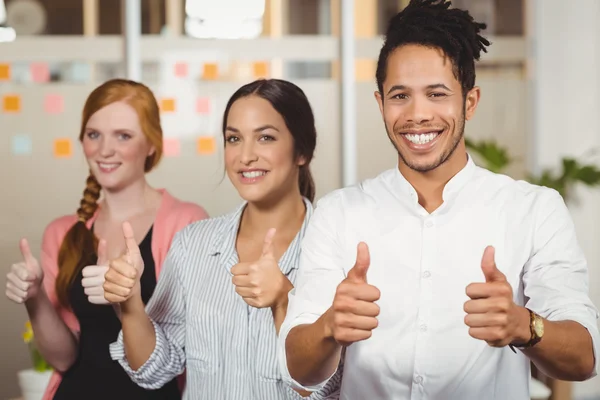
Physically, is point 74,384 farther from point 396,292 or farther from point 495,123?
point 495,123

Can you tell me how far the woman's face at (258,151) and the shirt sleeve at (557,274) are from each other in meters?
0.73

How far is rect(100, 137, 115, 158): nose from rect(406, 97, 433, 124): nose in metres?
1.18

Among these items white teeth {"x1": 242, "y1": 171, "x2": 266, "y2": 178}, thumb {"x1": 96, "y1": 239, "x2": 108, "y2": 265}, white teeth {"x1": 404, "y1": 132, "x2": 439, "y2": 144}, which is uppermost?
white teeth {"x1": 404, "y1": 132, "x2": 439, "y2": 144}

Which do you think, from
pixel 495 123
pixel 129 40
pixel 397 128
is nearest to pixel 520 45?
pixel 495 123

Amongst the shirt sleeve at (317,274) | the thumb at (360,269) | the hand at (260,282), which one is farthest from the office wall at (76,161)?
the thumb at (360,269)

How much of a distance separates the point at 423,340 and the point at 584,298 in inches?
13.4

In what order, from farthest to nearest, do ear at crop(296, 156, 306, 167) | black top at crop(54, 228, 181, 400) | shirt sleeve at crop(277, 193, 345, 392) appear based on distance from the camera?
black top at crop(54, 228, 181, 400) → ear at crop(296, 156, 306, 167) → shirt sleeve at crop(277, 193, 345, 392)

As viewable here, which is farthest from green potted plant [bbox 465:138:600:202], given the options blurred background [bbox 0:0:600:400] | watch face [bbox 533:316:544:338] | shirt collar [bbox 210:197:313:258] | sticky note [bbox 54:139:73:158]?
watch face [bbox 533:316:544:338]

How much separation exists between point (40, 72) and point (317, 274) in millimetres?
3010

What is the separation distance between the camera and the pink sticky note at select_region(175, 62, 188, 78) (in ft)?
15.0

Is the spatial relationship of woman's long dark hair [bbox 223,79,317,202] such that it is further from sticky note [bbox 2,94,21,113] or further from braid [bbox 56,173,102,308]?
sticky note [bbox 2,94,21,113]

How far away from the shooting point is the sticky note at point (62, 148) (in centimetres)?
436

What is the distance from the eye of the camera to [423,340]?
179cm

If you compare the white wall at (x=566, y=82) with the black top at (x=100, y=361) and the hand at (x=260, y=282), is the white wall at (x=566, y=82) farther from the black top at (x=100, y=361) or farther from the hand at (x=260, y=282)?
the hand at (x=260, y=282)
